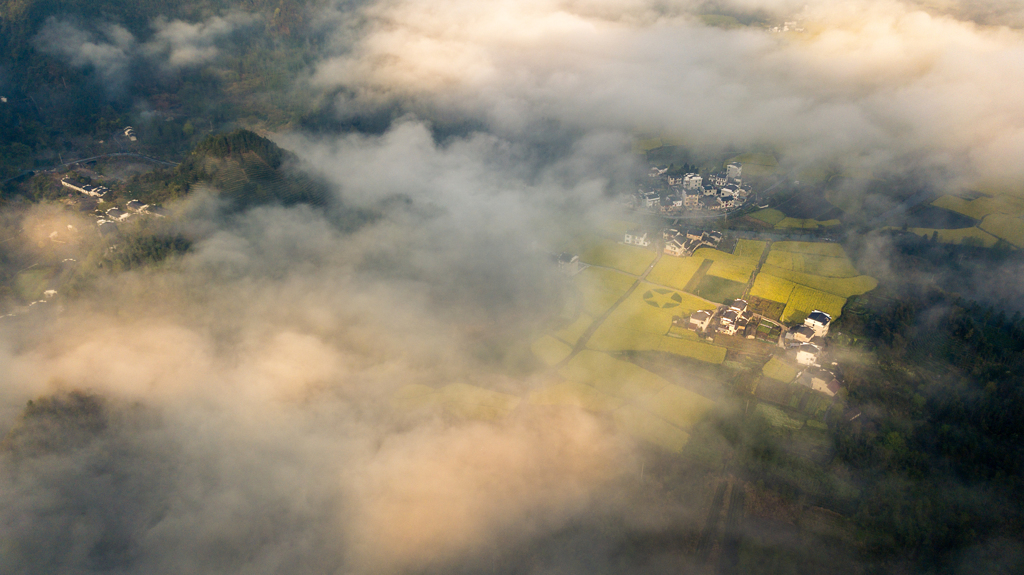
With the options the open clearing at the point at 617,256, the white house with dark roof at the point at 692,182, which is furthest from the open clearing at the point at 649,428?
the white house with dark roof at the point at 692,182

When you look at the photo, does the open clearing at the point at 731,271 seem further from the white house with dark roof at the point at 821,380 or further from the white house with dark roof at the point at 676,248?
the white house with dark roof at the point at 821,380

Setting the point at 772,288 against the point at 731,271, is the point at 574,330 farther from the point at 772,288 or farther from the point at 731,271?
the point at 772,288

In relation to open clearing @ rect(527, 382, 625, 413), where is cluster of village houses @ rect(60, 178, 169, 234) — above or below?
above

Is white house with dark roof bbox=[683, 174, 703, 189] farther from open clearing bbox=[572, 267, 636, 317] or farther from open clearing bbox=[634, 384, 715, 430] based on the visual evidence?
open clearing bbox=[634, 384, 715, 430]

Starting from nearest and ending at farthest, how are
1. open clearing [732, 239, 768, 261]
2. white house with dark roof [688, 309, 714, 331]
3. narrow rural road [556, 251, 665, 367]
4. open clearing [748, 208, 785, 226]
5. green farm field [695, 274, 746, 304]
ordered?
narrow rural road [556, 251, 665, 367] < white house with dark roof [688, 309, 714, 331] < green farm field [695, 274, 746, 304] < open clearing [732, 239, 768, 261] < open clearing [748, 208, 785, 226]

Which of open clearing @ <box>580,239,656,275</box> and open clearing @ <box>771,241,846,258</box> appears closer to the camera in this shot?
open clearing @ <box>580,239,656,275</box>

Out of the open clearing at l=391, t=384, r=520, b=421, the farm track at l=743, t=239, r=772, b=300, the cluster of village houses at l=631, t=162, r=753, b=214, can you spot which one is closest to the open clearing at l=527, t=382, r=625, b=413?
the open clearing at l=391, t=384, r=520, b=421

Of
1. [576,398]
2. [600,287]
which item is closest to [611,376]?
[576,398]

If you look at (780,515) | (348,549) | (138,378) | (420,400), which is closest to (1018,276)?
(780,515)

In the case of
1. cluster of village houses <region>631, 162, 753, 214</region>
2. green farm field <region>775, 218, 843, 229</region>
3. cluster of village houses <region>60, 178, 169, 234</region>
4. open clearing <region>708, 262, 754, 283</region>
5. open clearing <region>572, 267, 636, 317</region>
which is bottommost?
cluster of village houses <region>631, 162, 753, 214</region>
